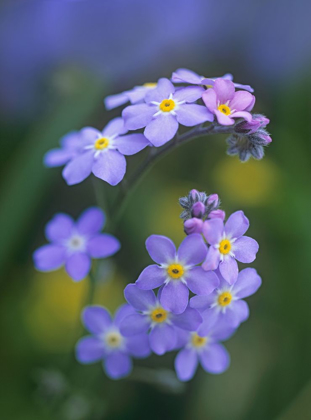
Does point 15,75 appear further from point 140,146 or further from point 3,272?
point 140,146

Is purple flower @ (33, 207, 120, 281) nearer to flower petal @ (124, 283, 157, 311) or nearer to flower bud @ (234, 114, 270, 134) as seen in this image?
flower petal @ (124, 283, 157, 311)

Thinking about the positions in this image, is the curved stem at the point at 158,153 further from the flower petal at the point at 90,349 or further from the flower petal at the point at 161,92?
the flower petal at the point at 90,349

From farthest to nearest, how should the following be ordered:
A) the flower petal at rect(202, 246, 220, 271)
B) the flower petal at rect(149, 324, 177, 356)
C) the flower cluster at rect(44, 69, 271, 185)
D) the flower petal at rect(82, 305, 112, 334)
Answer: the flower petal at rect(82, 305, 112, 334)
the flower petal at rect(149, 324, 177, 356)
the flower cluster at rect(44, 69, 271, 185)
the flower petal at rect(202, 246, 220, 271)

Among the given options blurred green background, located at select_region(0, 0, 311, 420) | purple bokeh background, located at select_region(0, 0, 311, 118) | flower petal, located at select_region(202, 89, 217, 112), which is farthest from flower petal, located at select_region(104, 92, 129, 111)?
purple bokeh background, located at select_region(0, 0, 311, 118)

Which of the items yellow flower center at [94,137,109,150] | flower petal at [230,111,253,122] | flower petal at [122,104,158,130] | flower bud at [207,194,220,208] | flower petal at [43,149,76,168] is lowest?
flower bud at [207,194,220,208]

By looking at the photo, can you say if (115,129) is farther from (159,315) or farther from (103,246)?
(159,315)
